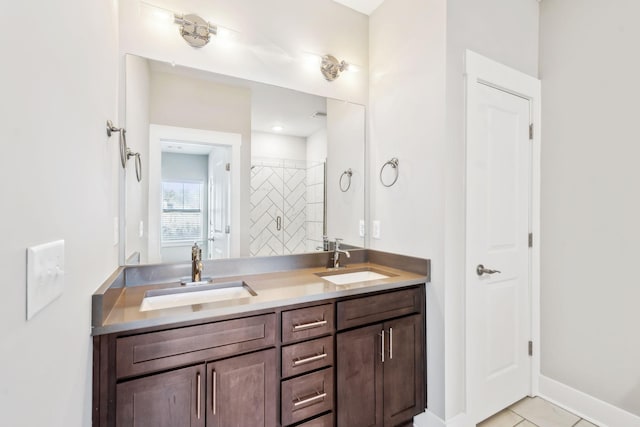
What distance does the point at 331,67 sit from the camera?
2.07m

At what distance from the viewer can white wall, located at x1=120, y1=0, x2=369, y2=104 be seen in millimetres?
1559

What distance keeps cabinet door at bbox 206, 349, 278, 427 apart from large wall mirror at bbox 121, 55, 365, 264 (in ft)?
2.29

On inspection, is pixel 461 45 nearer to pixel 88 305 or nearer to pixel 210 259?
pixel 210 259

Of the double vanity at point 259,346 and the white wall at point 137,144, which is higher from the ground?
the white wall at point 137,144

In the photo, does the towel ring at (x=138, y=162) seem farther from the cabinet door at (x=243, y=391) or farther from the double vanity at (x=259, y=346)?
the cabinet door at (x=243, y=391)

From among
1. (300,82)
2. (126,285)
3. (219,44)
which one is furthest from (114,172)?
(300,82)

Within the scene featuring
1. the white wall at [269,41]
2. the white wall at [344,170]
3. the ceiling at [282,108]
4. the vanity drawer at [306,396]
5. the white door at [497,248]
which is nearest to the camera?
the vanity drawer at [306,396]

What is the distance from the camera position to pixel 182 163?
1.68 metres

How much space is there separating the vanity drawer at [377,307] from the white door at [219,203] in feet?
2.56

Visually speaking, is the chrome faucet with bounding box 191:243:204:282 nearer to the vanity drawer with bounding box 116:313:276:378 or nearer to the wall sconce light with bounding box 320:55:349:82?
the vanity drawer with bounding box 116:313:276:378

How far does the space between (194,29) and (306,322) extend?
1655mm

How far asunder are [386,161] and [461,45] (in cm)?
79

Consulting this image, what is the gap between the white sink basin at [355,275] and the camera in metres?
1.90

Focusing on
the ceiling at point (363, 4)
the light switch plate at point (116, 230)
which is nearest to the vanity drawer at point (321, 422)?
the light switch plate at point (116, 230)
